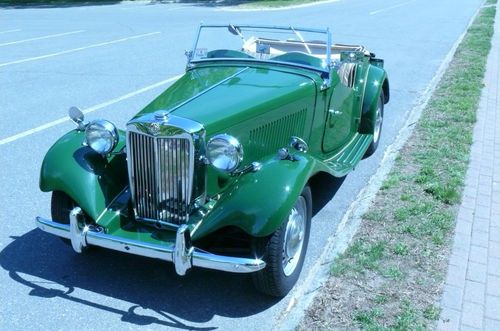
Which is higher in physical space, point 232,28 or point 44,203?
point 232,28

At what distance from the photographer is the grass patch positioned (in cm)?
335

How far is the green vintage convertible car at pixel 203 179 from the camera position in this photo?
342 cm

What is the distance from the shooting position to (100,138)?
12.8 ft

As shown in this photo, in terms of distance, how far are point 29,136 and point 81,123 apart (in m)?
2.78

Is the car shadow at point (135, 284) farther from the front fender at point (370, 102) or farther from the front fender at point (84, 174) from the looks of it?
the front fender at point (370, 102)

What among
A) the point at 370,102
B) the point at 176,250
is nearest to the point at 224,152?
the point at 176,250

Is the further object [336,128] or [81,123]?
[336,128]

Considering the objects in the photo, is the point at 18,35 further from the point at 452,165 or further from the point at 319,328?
the point at 319,328

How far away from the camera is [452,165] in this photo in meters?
5.84

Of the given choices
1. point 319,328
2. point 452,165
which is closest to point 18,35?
point 452,165

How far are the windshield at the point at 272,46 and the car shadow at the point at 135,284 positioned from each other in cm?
195

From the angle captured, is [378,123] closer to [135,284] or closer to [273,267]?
[273,267]

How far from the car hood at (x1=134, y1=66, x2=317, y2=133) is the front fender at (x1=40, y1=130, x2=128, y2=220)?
0.45 metres

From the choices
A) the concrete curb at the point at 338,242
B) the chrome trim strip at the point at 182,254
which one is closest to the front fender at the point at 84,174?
the chrome trim strip at the point at 182,254
